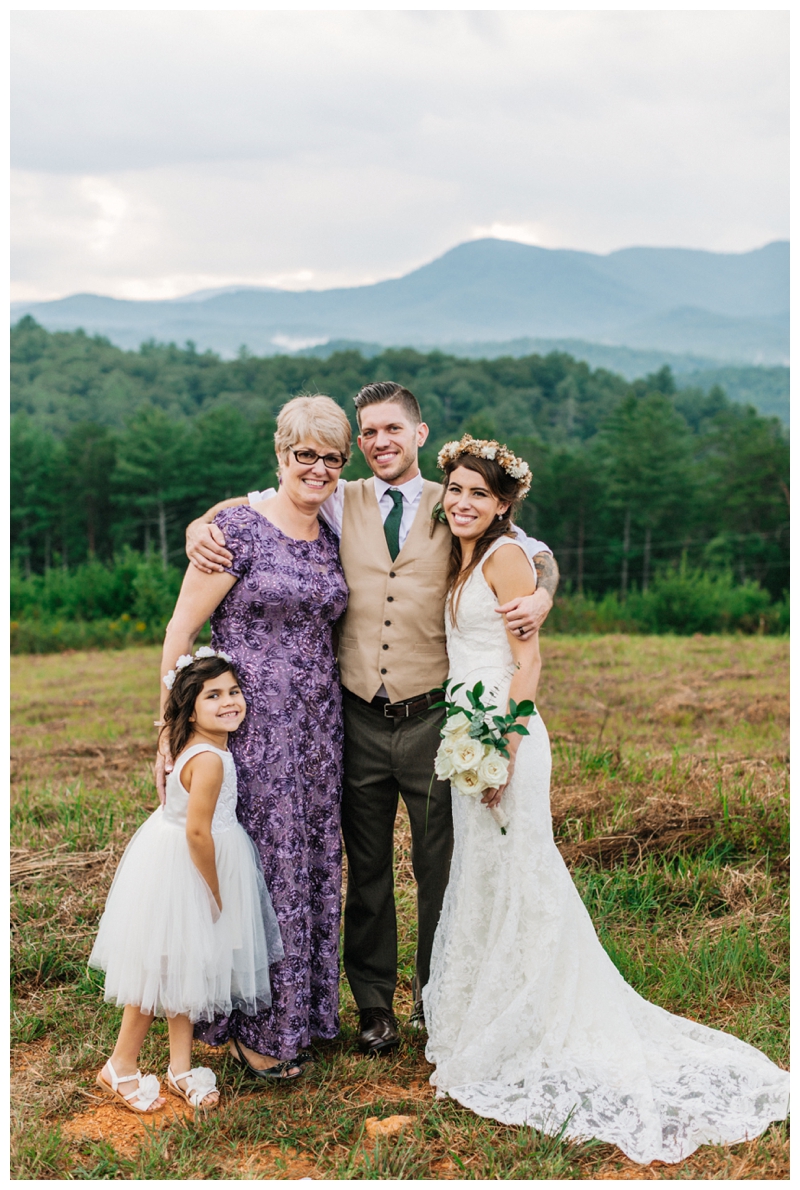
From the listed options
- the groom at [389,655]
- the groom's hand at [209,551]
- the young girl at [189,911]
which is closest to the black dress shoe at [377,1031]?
the groom at [389,655]

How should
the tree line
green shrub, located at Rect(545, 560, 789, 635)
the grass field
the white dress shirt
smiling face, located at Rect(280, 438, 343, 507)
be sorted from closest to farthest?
the grass field → smiling face, located at Rect(280, 438, 343, 507) → the white dress shirt → green shrub, located at Rect(545, 560, 789, 635) → the tree line

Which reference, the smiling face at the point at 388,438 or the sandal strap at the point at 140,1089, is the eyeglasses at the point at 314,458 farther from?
the sandal strap at the point at 140,1089

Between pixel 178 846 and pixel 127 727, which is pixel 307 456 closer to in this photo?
pixel 178 846

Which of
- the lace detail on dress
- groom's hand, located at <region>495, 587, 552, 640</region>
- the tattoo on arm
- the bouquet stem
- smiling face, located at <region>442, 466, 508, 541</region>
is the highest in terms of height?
smiling face, located at <region>442, 466, 508, 541</region>

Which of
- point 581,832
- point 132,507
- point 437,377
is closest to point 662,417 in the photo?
point 437,377

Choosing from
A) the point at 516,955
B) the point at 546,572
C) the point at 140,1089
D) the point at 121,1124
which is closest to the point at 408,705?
the point at 546,572

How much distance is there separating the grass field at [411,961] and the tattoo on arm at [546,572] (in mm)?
1753

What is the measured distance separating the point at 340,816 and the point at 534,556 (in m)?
1.19

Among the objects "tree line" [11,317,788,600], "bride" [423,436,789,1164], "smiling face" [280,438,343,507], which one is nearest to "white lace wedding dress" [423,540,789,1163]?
"bride" [423,436,789,1164]

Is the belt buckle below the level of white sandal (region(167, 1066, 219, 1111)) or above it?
above

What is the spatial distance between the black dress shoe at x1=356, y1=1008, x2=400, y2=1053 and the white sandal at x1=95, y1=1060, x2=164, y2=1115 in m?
0.75

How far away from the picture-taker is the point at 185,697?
3.31m

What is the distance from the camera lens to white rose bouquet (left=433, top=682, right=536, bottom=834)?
3229mm

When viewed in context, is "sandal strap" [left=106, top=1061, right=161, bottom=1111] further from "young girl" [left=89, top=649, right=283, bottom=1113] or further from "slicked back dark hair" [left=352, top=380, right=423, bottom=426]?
"slicked back dark hair" [left=352, top=380, right=423, bottom=426]
